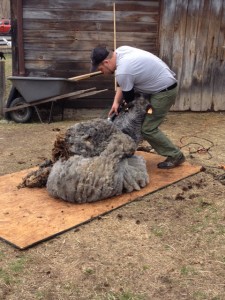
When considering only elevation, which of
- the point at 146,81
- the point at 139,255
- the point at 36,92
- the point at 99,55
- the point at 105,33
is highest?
the point at 105,33

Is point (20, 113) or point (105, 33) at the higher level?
point (105, 33)

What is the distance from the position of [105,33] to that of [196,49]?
208cm

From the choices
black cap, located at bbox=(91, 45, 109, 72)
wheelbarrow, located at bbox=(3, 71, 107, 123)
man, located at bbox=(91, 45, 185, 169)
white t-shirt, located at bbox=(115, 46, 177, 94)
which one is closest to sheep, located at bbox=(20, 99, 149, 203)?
man, located at bbox=(91, 45, 185, 169)

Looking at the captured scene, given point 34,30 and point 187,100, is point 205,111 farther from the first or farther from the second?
point 34,30

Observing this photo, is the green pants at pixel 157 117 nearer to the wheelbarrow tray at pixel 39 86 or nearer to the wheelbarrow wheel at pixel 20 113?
the wheelbarrow tray at pixel 39 86

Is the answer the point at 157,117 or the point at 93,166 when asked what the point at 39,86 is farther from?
the point at 93,166

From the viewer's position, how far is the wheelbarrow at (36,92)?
26.3 ft

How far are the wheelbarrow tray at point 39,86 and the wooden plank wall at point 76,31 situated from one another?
666mm

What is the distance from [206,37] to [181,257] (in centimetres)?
674

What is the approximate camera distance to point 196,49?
9070mm

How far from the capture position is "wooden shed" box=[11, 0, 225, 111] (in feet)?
28.3

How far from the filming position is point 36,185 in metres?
4.83

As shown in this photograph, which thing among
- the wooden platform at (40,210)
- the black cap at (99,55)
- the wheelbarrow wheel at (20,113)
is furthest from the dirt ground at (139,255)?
the wheelbarrow wheel at (20,113)

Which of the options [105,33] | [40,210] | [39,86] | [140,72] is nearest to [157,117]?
[140,72]
